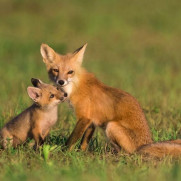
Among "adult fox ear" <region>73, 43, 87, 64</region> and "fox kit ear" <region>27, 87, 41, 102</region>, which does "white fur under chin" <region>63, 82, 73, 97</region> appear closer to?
"fox kit ear" <region>27, 87, 41, 102</region>

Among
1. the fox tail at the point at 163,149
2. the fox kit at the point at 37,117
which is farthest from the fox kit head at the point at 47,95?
the fox tail at the point at 163,149

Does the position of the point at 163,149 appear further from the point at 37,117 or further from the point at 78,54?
the point at 78,54

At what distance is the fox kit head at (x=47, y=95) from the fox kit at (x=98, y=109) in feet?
0.46

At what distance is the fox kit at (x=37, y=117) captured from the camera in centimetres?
776

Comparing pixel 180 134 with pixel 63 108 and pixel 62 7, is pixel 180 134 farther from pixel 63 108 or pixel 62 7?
pixel 62 7

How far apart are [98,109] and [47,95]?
79 cm

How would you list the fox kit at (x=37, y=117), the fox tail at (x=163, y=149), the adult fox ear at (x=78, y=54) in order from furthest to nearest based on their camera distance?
the adult fox ear at (x=78, y=54) → the fox kit at (x=37, y=117) → the fox tail at (x=163, y=149)

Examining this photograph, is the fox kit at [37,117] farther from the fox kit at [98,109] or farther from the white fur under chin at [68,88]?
the fox kit at [98,109]

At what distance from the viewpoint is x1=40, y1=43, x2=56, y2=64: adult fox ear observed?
326 inches

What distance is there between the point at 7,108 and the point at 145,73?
606cm

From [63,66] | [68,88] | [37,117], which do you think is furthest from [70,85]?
[37,117]

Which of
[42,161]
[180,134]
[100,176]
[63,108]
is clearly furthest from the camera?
[63,108]

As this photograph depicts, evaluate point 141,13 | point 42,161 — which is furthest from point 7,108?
point 141,13

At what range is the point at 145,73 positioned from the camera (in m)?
14.7
